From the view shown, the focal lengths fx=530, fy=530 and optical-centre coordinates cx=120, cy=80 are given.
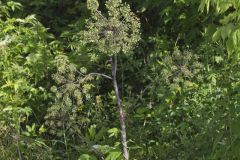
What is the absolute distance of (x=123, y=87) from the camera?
217 inches

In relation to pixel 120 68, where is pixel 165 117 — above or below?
below

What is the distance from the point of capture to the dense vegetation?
11.2 feet

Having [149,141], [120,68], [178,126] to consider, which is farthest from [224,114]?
[120,68]

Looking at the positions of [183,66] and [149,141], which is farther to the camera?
[149,141]

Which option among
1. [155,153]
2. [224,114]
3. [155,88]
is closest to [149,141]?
[155,153]

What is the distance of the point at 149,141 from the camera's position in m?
4.46

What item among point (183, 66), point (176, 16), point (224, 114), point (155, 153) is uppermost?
point (176, 16)

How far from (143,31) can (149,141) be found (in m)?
2.13

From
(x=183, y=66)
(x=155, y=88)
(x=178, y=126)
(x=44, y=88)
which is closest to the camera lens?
(x=183, y=66)

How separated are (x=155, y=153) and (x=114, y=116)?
66cm

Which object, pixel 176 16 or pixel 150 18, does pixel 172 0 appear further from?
pixel 150 18

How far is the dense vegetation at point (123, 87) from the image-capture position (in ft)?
11.2

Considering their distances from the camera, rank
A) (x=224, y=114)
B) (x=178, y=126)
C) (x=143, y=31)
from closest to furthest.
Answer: (x=224, y=114) → (x=178, y=126) → (x=143, y=31)

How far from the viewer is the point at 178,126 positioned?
14.1ft
